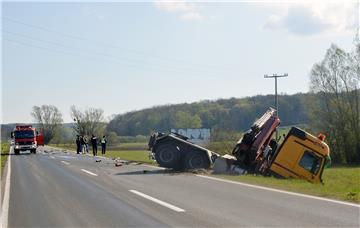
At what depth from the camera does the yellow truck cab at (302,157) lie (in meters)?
19.6

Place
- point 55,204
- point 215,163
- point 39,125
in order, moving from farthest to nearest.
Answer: point 39,125 < point 215,163 < point 55,204

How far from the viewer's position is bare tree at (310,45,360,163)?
55.5 m

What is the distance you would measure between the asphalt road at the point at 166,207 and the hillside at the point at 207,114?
4593 centimetres

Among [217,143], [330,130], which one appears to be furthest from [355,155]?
[217,143]

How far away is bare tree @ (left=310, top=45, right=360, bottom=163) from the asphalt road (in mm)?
42325

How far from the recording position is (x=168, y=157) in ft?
72.2

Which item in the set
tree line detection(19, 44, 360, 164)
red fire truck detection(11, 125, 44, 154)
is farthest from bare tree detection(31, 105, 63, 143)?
red fire truck detection(11, 125, 44, 154)

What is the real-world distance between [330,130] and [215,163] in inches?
1474

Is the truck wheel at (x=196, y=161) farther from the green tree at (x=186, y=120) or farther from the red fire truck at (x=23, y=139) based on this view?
the green tree at (x=186, y=120)

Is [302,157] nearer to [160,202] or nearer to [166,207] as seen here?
[160,202]

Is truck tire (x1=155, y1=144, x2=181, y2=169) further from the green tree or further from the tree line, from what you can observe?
the green tree

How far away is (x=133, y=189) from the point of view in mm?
14320

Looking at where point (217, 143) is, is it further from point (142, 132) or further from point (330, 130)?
point (142, 132)

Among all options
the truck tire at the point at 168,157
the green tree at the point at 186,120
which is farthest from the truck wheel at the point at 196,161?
the green tree at the point at 186,120
